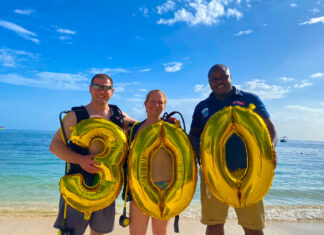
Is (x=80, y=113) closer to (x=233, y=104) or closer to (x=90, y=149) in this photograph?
(x=90, y=149)

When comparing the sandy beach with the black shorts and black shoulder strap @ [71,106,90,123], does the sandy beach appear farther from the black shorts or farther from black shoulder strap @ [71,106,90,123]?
black shoulder strap @ [71,106,90,123]

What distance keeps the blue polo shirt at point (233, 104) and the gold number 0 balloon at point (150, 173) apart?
652 millimetres

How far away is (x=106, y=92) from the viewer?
2.88 m

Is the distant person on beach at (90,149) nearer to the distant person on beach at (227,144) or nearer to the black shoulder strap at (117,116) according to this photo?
the black shoulder strap at (117,116)

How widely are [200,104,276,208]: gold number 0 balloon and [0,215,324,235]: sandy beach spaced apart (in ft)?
10.6

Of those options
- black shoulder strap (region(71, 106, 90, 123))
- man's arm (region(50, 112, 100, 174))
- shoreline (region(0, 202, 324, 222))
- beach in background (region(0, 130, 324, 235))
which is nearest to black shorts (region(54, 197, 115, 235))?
man's arm (region(50, 112, 100, 174))

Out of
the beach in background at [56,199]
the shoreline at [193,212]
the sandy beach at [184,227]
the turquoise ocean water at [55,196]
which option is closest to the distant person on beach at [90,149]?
the sandy beach at [184,227]

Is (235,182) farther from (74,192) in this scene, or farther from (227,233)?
(227,233)

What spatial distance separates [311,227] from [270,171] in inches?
197

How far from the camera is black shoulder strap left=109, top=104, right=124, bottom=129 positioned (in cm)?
294

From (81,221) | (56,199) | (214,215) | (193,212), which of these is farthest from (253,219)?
(56,199)

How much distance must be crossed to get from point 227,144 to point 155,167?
96 centimetres

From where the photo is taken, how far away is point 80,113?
9.26 ft

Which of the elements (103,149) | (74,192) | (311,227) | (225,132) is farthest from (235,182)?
(311,227)
